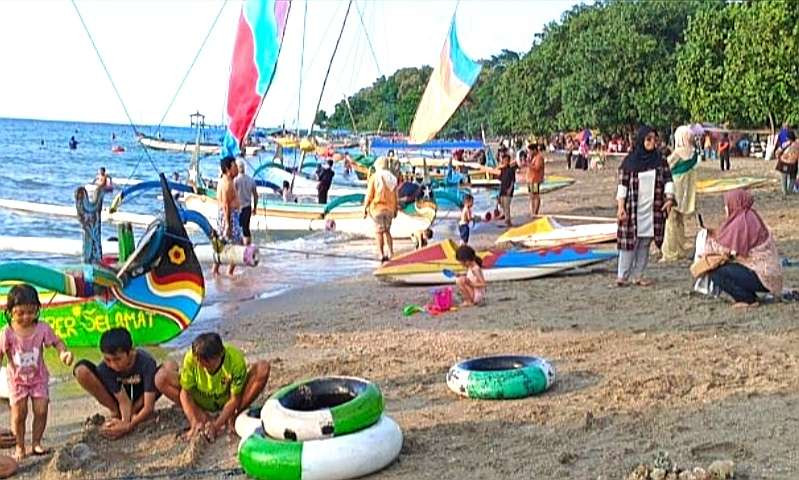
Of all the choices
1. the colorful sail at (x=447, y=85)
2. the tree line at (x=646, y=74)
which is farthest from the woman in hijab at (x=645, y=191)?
the tree line at (x=646, y=74)

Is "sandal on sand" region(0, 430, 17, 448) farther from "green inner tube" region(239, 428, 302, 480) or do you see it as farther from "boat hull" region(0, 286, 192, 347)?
"boat hull" region(0, 286, 192, 347)

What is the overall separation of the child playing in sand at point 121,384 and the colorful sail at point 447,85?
17868 millimetres

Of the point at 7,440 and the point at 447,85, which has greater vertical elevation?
the point at 447,85

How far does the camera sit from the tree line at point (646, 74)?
35.8 m

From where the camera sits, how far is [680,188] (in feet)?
38.7

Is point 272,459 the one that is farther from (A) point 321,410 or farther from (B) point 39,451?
(B) point 39,451

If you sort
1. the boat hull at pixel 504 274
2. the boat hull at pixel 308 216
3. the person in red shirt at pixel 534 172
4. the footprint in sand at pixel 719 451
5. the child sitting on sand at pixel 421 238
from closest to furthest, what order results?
1. the footprint in sand at pixel 719 451
2. the boat hull at pixel 504 274
3. the child sitting on sand at pixel 421 238
4. the boat hull at pixel 308 216
5. the person in red shirt at pixel 534 172

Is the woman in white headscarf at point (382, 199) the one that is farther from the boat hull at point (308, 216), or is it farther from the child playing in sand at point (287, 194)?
the child playing in sand at point (287, 194)

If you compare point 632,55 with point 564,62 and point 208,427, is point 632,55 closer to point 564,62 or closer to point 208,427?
point 564,62

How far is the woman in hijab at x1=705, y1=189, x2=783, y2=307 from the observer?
28.0ft

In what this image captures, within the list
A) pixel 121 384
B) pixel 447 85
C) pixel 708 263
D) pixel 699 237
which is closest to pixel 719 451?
pixel 121 384

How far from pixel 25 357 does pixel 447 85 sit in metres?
18.8

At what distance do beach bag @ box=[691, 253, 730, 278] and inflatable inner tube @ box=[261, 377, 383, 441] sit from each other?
4.55 metres

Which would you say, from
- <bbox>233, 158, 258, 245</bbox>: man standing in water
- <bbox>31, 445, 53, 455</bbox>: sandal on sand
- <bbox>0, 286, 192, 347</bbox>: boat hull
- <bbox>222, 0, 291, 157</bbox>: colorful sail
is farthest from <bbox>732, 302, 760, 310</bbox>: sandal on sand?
<bbox>233, 158, 258, 245</bbox>: man standing in water
